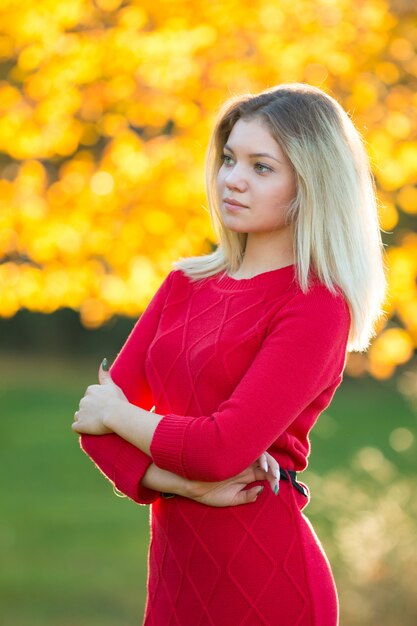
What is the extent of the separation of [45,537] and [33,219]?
5.69 meters

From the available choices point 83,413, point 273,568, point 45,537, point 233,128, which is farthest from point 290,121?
point 45,537

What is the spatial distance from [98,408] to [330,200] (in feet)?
2.26

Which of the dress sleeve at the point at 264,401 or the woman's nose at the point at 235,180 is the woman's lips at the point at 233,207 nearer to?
the woman's nose at the point at 235,180

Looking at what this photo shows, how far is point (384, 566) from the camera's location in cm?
580

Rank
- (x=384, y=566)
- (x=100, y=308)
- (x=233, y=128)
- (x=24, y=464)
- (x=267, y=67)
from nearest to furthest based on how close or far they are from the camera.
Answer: (x=233, y=128) < (x=267, y=67) < (x=100, y=308) < (x=384, y=566) < (x=24, y=464)

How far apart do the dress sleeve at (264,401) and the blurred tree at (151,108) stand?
232 centimetres

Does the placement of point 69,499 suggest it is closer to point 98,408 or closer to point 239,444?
point 98,408

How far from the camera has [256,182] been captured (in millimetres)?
2357

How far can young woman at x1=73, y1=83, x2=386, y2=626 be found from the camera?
87.4 inches

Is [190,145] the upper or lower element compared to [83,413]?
lower

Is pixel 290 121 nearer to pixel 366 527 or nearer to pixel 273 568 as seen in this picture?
pixel 273 568

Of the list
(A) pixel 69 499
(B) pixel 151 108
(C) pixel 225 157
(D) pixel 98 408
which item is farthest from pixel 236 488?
(A) pixel 69 499

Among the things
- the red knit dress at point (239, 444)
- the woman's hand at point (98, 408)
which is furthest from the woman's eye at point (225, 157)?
the woman's hand at point (98, 408)

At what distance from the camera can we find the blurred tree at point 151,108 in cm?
455
